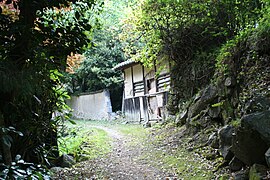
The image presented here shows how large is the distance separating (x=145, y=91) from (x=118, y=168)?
8.91 meters

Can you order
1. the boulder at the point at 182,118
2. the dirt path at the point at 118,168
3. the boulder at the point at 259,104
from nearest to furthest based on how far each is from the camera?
the boulder at the point at 259,104, the dirt path at the point at 118,168, the boulder at the point at 182,118

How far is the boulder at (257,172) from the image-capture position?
12.5 feet

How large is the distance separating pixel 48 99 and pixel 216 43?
634cm

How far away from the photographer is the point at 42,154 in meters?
5.26

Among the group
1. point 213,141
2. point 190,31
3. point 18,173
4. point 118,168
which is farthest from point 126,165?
point 190,31

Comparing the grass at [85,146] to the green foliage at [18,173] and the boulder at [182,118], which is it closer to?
the green foliage at [18,173]

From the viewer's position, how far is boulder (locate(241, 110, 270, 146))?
3812 mm

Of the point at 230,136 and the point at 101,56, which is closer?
the point at 230,136

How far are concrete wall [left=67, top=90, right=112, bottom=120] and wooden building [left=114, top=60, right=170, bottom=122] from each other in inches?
73.2

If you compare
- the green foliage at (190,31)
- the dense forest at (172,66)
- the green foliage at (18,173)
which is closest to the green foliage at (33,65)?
the dense forest at (172,66)

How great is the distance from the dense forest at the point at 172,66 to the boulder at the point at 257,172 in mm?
181

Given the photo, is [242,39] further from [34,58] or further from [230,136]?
[34,58]

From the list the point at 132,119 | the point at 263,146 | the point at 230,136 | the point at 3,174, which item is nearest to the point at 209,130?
the point at 230,136

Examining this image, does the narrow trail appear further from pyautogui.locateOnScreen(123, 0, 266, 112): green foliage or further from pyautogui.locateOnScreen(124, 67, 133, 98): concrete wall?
pyautogui.locateOnScreen(124, 67, 133, 98): concrete wall
